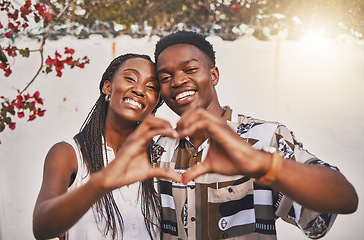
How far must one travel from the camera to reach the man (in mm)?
1419

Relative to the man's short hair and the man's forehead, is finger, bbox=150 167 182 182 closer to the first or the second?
the man's forehead

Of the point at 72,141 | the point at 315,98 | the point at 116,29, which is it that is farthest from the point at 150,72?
the point at 315,98

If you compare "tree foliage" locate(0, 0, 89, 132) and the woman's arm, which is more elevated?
"tree foliage" locate(0, 0, 89, 132)

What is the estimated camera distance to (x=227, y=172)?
4.84ft

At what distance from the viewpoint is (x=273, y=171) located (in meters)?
1.41

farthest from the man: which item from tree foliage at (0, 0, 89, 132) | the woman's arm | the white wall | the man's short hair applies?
the white wall

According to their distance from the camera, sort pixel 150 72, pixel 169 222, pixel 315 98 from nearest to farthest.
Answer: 1. pixel 169 222
2. pixel 150 72
3. pixel 315 98

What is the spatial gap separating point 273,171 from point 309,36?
3265mm

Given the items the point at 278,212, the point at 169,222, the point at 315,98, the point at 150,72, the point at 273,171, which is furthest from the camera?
the point at 315,98

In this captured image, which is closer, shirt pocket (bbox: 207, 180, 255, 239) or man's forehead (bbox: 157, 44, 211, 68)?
shirt pocket (bbox: 207, 180, 255, 239)

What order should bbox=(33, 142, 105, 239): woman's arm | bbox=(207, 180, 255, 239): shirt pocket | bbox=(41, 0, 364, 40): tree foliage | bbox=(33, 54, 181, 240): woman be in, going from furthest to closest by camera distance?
bbox=(41, 0, 364, 40): tree foliage
bbox=(207, 180, 255, 239): shirt pocket
bbox=(33, 54, 181, 240): woman
bbox=(33, 142, 105, 239): woman's arm

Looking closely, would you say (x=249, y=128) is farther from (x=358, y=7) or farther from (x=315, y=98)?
(x=358, y=7)

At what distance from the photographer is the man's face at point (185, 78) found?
7.51 feet

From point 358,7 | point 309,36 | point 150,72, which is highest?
point 358,7
